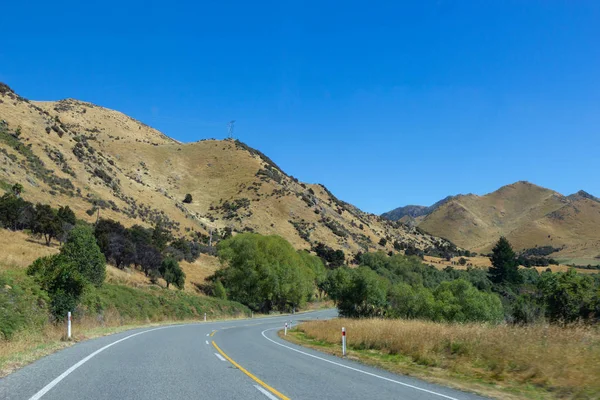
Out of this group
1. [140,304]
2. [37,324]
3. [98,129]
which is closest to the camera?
[37,324]

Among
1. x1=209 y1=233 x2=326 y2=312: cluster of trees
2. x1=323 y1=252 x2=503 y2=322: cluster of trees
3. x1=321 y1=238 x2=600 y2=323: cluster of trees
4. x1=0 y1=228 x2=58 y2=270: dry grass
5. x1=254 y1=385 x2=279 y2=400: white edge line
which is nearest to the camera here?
x1=254 y1=385 x2=279 y2=400: white edge line

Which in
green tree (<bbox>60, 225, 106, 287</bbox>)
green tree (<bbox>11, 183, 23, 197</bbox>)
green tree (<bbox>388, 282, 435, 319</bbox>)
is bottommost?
green tree (<bbox>388, 282, 435, 319</bbox>)

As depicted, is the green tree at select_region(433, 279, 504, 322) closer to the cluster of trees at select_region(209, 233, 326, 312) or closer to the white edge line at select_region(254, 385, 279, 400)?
the cluster of trees at select_region(209, 233, 326, 312)

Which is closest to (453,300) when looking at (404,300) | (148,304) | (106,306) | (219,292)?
(404,300)

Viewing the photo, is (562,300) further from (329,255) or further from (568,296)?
(329,255)

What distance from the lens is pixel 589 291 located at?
206ft

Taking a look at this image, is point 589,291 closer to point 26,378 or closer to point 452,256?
point 26,378

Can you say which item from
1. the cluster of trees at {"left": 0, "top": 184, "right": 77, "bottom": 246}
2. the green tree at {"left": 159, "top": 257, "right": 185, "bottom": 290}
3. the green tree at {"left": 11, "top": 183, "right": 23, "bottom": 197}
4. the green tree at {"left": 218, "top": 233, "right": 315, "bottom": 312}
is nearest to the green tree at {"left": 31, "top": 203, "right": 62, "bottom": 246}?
the cluster of trees at {"left": 0, "top": 184, "right": 77, "bottom": 246}

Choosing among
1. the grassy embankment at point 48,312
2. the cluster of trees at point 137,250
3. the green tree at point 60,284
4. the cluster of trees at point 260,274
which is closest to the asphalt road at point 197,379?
the grassy embankment at point 48,312

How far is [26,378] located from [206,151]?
152m

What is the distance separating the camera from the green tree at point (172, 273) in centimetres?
5822

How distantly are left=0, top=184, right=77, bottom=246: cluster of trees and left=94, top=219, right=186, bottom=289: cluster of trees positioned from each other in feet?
14.2

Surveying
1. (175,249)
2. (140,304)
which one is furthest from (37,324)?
(175,249)

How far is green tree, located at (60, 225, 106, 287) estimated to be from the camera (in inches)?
1307
